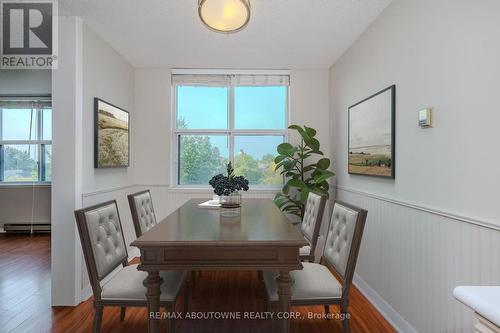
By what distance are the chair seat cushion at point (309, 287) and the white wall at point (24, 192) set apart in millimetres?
4688

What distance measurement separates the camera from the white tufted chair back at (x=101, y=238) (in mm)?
1583

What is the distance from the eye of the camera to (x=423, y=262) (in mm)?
1899

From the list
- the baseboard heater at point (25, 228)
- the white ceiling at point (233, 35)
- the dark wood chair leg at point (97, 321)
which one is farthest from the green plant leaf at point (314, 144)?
the baseboard heater at point (25, 228)

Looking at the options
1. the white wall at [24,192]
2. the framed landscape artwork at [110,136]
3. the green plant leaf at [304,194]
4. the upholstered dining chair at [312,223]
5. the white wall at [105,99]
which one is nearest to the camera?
the upholstered dining chair at [312,223]

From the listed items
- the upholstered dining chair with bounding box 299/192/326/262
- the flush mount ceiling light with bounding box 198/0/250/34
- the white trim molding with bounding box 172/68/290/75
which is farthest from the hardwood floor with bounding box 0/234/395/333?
the white trim molding with bounding box 172/68/290/75

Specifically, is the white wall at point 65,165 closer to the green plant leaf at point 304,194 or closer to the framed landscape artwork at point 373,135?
the green plant leaf at point 304,194

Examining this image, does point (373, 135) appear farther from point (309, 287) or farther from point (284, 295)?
point (284, 295)

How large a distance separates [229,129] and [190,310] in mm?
2486

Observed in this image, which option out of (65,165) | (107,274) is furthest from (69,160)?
(107,274)

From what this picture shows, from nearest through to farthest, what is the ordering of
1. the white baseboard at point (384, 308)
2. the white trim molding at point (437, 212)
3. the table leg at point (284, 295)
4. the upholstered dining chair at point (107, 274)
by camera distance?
the white trim molding at point (437, 212) → the table leg at point (284, 295) → the upholstered dining chair at point (107, 274) → the white baseboard at point (384, 308)

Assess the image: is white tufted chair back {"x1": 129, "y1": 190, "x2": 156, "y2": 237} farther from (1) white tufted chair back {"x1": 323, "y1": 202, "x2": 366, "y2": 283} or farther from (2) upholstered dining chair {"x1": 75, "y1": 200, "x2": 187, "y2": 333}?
(1) white tufted chair back {"x1": 323, "y1": 202, "x2": 366, "y2": 283}

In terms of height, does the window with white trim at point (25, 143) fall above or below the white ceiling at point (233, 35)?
below

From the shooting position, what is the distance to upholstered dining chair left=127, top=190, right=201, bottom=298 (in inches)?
91.4

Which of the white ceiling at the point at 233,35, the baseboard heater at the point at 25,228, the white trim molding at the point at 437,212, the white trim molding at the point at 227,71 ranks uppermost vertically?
the white ceiling at the point at 233,35
